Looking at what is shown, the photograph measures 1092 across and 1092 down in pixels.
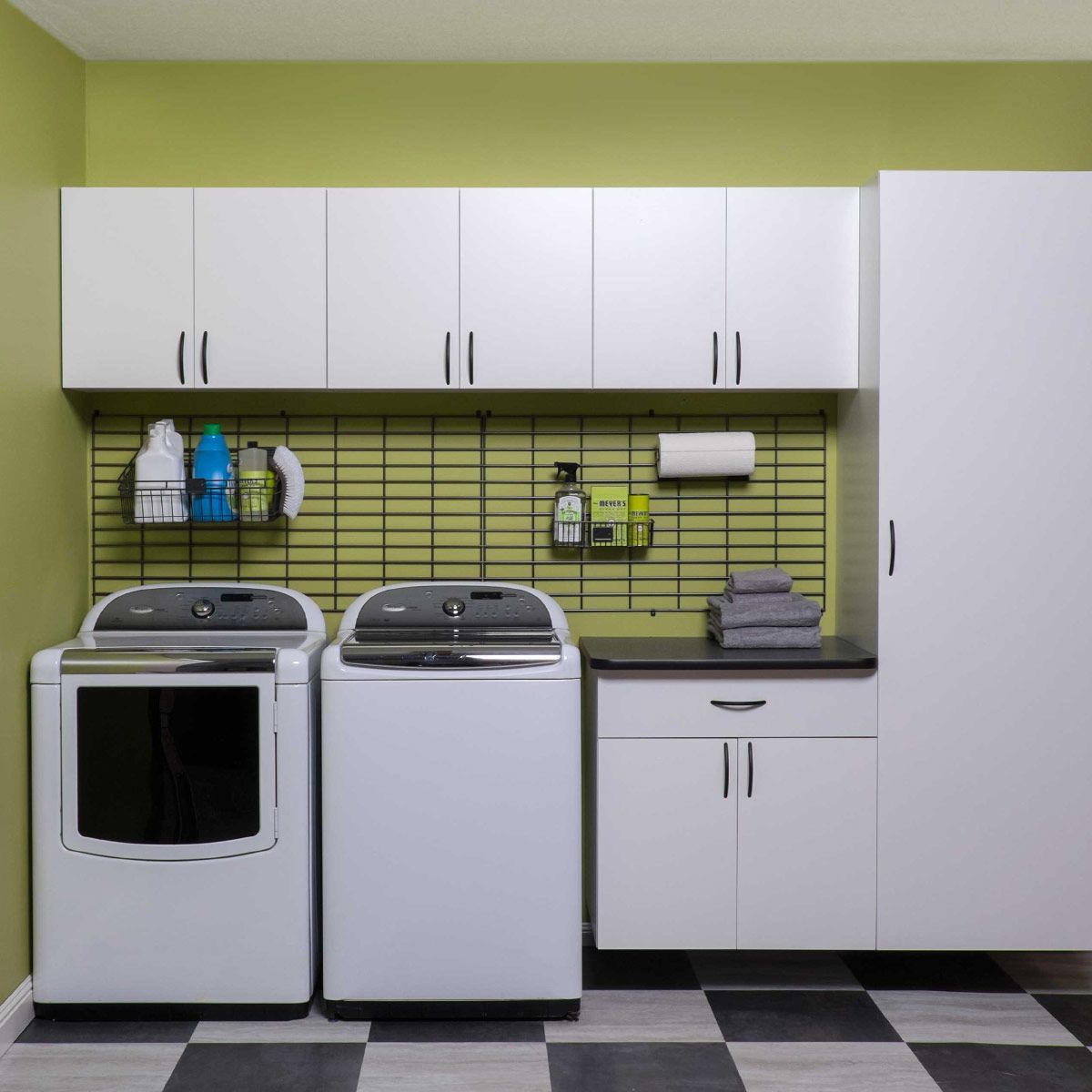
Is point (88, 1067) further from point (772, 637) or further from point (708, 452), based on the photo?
point (708, 452)

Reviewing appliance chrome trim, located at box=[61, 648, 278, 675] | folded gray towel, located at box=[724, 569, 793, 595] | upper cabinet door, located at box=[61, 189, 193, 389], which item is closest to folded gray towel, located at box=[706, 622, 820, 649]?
folded gray towel, located at box=[724, 569, 793, 595]

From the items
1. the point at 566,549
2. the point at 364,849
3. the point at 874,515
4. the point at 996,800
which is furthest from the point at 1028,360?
the point at 364,849

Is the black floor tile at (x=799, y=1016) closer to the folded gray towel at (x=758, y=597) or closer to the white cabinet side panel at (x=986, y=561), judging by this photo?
the white cabinet side panel at (x=986, y=561)

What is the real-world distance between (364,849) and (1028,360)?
6.91ft

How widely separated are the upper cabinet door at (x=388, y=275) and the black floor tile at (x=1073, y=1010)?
2377 millimetres

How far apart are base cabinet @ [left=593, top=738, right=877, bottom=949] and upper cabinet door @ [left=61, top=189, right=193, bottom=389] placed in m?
1.63

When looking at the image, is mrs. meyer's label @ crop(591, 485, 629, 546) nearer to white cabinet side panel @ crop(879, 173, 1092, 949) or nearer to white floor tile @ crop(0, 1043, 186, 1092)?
white cabinet side panel @ crop(879, 173, 1092, 949)

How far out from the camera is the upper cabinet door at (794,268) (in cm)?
295

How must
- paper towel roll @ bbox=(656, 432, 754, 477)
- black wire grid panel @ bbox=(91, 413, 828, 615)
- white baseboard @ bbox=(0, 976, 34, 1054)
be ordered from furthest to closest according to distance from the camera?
black wire grid panel @ bbox=(91, 413, 828, 615) → paper towel roll @ bbox=(656, 432, 754, 477) → white baseboard @ bbox=(0, 976, 34, 1054)

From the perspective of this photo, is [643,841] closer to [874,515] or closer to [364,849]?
[364,849]

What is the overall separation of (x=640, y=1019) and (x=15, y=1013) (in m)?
1.54

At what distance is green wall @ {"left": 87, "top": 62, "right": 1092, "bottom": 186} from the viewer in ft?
10.5

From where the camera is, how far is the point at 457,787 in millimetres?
2652

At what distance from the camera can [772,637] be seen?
9.71 feet
